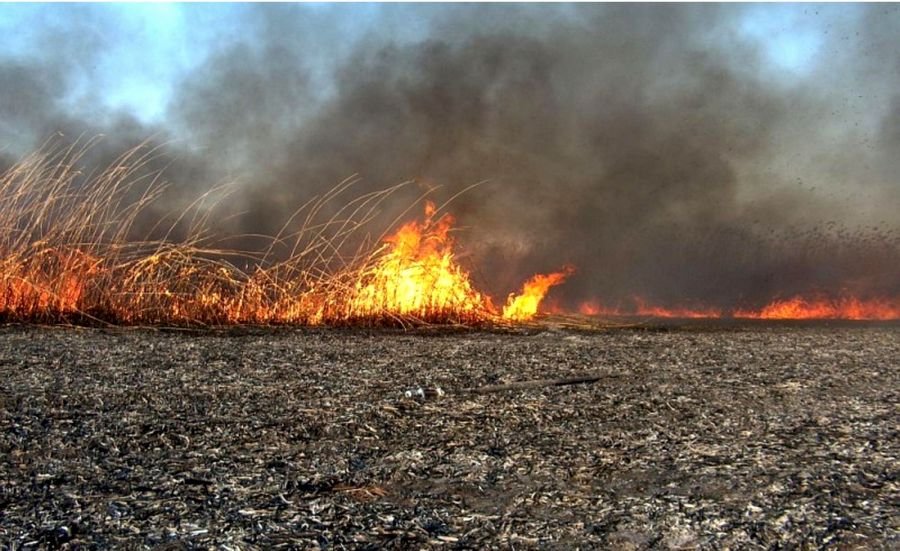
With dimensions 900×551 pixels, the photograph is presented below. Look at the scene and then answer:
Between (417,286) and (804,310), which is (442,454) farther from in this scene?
(804,310)

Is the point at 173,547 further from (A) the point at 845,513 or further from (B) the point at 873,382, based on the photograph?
(B) the point at 873,382

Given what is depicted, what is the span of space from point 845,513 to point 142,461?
3.69 ft

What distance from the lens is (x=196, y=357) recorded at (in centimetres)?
254

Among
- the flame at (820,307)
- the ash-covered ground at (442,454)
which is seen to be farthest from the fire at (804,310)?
the ash-covered ground at (442,454)

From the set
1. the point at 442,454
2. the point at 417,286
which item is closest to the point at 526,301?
the point at 417,286

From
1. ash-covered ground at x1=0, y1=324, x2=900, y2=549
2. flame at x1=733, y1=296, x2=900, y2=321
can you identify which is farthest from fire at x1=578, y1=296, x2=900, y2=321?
ash-covered ground at x1=0, y1=324, x2=900, y2=549

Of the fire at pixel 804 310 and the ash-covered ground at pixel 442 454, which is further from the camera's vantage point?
the fire at pixel 804 310

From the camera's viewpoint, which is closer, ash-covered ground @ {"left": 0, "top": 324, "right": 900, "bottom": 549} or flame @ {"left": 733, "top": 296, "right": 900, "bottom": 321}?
ash-covered ground @ {"left": 0, "top": 324, "right": 900, "bottom": 549}

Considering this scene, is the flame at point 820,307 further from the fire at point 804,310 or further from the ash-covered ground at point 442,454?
the ash-covered ground at point 442,454

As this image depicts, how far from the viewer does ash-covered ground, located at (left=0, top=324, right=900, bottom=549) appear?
104 cm

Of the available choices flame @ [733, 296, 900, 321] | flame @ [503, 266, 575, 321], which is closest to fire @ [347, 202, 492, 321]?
Answer: flame @ [503, 266, 575, 321]

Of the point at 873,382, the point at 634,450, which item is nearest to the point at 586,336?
the point at 873,382

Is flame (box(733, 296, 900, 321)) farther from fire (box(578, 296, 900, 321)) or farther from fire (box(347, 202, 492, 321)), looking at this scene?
fire (box(347, 202, 492, 321))

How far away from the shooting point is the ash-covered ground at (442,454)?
1.04 m
